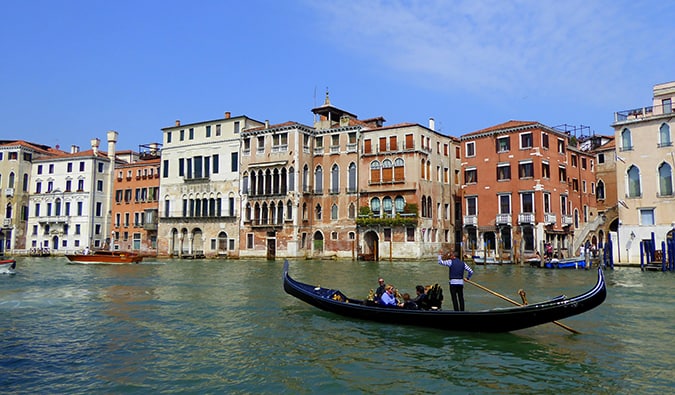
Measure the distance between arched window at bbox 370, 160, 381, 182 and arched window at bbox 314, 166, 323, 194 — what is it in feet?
12.6

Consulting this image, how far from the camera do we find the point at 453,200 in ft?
124

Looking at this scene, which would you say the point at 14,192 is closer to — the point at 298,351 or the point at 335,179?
the point at 335,179

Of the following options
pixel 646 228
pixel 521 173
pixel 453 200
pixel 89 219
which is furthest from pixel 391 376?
pixel 89 219

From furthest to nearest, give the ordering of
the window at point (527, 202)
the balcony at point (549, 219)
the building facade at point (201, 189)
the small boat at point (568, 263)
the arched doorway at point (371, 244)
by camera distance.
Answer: the building facade at point (201, 189)
the arched doorway at point (371, 244)
the window at point (527, 202)
the balcony at point (549, 219)
the small boat at point (568, 263)

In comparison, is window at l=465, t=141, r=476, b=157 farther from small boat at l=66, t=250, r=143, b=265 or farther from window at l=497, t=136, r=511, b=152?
small boat at l=66, t=250, r=143, b=265

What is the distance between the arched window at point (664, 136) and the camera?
26312 millimetres

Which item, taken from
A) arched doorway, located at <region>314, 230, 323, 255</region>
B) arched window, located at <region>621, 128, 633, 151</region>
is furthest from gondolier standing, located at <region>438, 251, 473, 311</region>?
arched doorway, located at <region>314, 230, 323, 255</region>

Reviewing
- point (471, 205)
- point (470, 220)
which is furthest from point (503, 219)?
point (471, 205)

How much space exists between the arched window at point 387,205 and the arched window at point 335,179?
3.37 m

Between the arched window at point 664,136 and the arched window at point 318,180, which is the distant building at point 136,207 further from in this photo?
the arched window at point 664,136

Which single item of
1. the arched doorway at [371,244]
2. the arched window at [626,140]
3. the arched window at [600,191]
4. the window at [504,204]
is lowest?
the arched doorway at [371,244]

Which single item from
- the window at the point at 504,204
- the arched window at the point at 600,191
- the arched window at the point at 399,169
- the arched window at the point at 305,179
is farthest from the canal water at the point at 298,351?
the arched window at the point at 600,191

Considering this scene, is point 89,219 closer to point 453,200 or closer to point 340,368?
point 453,200

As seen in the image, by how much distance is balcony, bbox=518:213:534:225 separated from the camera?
3066 cm
